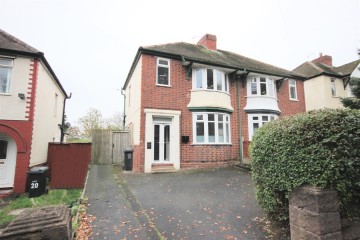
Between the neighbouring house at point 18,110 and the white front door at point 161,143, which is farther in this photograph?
the white front door at point 161,143

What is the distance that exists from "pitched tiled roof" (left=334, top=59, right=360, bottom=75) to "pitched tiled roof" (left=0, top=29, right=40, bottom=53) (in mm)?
24372

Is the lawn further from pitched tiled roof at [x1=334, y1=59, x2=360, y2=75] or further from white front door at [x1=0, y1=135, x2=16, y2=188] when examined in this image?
pitched tiled roof at [x1=334, y1=59, x2=360, y2=75]

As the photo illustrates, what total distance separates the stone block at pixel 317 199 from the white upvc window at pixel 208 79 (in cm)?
971

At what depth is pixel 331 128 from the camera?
308 centimetres

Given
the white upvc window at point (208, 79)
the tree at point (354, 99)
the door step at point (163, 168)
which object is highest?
the white upvc window at point (208, 79)

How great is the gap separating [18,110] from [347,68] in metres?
26.1

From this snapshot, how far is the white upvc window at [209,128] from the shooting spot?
1190cm

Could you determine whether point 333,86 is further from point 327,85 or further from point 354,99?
point 354,99

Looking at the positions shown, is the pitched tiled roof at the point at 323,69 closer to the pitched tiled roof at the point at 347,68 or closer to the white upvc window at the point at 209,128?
the pitched tiled roof at the point at 347,68

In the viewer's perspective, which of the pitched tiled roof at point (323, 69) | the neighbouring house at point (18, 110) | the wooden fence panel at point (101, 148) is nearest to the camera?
the neighbouring house at point (18, 110)

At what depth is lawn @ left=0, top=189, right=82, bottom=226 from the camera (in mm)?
6946

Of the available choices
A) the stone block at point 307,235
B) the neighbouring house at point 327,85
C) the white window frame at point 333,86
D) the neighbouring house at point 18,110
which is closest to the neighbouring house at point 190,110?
the neighbouring house at point 18,110

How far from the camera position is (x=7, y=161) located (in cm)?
943

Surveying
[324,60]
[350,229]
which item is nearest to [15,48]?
[350,229]
